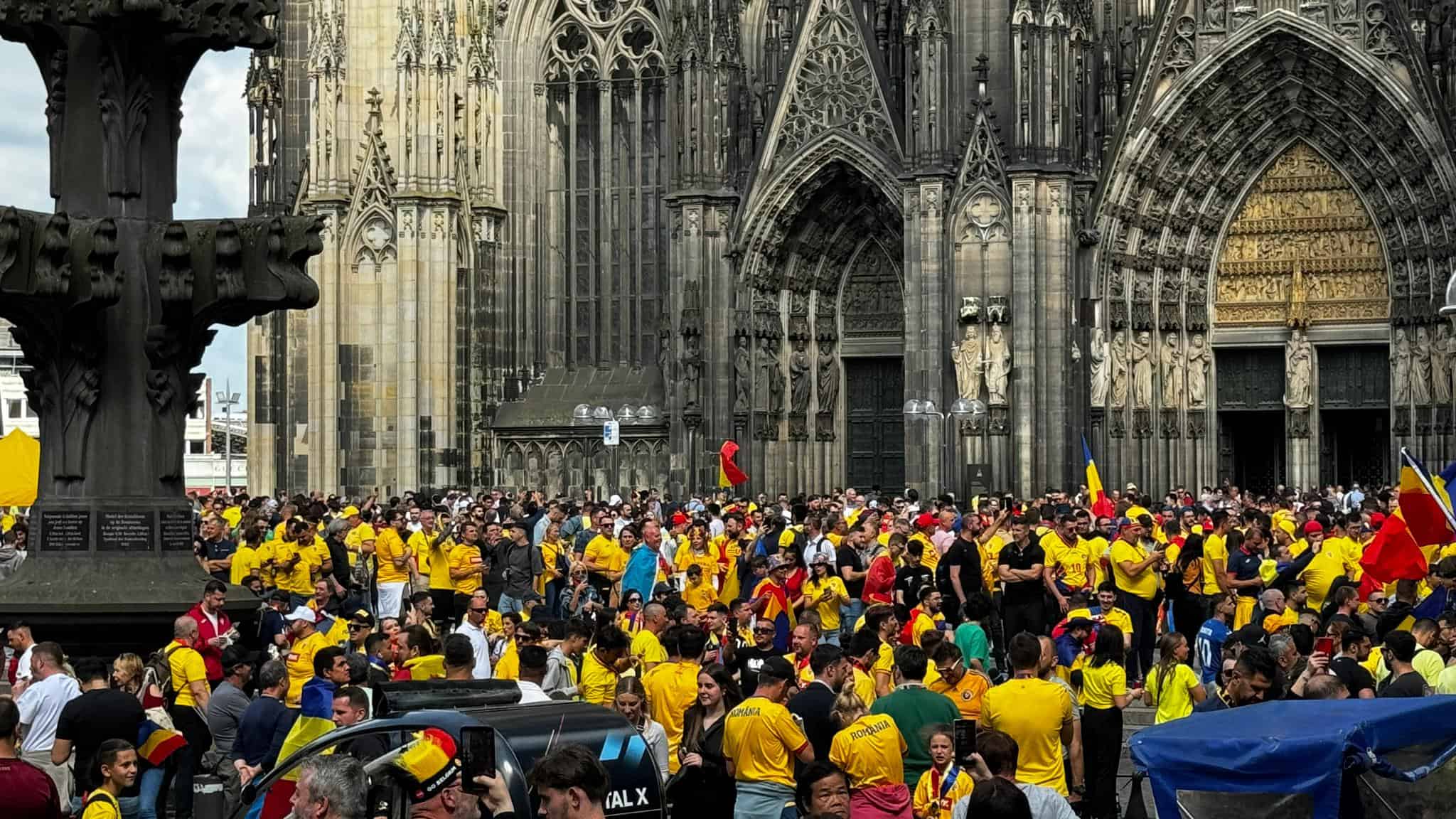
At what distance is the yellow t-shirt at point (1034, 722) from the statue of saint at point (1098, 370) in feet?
81.7

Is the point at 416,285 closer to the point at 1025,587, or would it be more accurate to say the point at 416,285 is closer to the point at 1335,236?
the point at 1335,236

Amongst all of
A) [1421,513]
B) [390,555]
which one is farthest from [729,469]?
[1421,513]

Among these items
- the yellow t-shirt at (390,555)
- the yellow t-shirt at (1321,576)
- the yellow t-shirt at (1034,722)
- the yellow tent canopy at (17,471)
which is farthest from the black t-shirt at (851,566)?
the yellow t-shirt at (1034,722)

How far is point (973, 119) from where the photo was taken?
113ft

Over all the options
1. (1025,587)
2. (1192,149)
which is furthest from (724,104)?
(1025,587)

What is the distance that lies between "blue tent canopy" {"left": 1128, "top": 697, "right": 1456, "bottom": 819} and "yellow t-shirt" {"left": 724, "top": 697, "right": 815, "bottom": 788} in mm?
2597

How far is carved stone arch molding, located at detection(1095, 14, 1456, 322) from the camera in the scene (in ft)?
112

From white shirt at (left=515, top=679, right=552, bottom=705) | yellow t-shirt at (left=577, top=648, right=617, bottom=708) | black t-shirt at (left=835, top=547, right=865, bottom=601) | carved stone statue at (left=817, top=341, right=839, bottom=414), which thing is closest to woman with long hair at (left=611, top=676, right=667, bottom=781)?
white shirt at (left=515, top=679, right=552, bottom=705)

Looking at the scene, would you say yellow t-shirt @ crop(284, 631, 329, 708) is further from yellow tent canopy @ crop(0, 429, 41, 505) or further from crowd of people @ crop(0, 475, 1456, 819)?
yellow tent canopy @ crop(0, 429, 41, 505)

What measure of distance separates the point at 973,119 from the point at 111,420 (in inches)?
863

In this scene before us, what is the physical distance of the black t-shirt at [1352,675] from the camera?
12.3m

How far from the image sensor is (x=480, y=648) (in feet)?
51.5

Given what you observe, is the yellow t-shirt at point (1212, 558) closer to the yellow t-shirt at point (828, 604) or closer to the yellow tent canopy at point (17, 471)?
the yellow t-shirt at point (828, 604)

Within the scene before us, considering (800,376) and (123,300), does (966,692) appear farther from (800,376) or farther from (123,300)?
(800,376)
